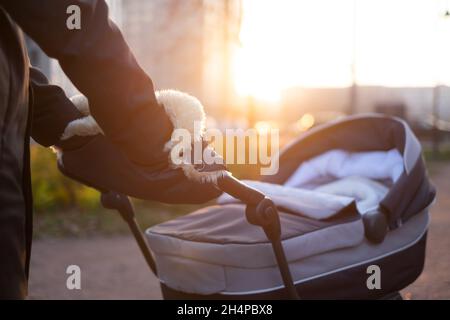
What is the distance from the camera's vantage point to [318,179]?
4.13 m

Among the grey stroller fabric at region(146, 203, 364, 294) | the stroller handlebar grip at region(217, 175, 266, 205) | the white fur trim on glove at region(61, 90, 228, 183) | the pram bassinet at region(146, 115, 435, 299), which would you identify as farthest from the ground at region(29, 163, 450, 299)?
the white fur trim on glove at region(61, 90, 228, 183)

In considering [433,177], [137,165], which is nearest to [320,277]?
[137,165]

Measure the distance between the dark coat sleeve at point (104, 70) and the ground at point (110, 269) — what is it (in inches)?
111

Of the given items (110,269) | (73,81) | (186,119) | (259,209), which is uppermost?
(73,81)

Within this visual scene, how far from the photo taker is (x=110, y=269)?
5.41 m

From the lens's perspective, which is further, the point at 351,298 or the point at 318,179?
the point at 318,179

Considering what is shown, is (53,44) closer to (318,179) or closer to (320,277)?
(320,277)

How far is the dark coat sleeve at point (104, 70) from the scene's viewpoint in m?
1.56

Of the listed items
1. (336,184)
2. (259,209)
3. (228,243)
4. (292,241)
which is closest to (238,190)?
(259,209)

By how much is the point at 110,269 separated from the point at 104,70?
156 inches

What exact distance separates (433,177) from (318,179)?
983cm

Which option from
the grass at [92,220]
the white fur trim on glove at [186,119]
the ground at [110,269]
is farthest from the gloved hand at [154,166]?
the grass at [92,220]

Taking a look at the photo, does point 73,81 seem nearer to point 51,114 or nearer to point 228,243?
point 51,114

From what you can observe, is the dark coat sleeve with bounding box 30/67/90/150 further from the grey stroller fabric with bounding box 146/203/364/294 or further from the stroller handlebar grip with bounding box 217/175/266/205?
the grey stroller fabric with bounding box 146/203/364/294
